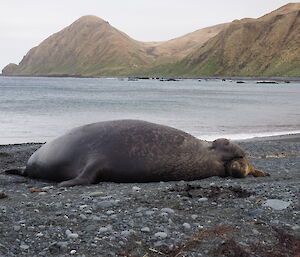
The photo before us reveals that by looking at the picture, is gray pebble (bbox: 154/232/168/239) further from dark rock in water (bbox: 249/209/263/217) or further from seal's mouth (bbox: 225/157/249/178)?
seal's mouth (bbox: 225/157/249/178)

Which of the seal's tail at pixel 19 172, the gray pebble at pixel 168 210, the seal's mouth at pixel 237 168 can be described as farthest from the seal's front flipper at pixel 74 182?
the seal's mouth at pixel 237 168

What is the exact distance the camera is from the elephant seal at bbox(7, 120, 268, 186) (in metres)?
8.94

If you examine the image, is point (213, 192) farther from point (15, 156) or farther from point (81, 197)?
point (15, 156)

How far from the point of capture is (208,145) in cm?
997

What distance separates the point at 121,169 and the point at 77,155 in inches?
34.2

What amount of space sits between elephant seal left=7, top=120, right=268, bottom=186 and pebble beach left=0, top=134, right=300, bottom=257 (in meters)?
0.61

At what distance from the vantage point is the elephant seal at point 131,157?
894 centimetres

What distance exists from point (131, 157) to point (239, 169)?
220cm

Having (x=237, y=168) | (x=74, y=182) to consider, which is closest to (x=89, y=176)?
(x=74, y=182)

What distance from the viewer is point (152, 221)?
587 centimetres

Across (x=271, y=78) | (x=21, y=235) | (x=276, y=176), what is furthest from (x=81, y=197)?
(x=271, y=78)

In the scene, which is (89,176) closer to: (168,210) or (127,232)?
(168,210)

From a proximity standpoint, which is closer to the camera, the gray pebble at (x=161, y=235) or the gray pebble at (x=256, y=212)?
the gray pebble at (x=161, y=235)

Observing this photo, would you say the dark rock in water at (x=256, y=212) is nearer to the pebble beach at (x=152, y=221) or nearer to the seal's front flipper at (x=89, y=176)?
the pebble beach at (x=152, y=221)
